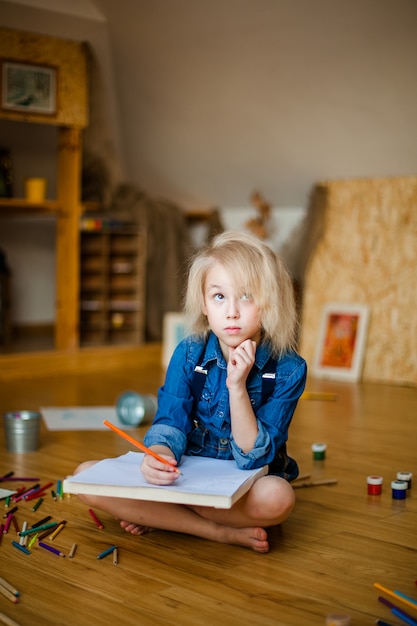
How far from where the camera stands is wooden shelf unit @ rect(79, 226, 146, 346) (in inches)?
194

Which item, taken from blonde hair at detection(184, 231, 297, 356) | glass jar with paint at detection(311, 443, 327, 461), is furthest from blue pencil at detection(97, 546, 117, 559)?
glass jar with paint at detection(311, 443, 327, 461)

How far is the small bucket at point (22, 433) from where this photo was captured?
269 centimetres

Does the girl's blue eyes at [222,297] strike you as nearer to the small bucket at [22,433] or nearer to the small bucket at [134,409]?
the small bucket at [22,433]

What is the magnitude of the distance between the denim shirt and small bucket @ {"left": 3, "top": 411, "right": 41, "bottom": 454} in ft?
2.86

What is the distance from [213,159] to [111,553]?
3.52 m

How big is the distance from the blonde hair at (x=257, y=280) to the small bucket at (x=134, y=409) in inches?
48.8

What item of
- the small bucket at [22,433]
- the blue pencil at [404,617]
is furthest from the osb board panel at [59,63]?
the blue pencil at [404,617]

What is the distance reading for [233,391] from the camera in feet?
5.83

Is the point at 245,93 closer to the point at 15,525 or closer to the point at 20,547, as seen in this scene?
the point at 15,525

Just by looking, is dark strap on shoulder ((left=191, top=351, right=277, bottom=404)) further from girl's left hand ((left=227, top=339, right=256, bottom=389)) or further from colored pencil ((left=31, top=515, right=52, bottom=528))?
colored pencil ((left=31, top=515, right=52, bottom=528))

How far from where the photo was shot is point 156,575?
5.49ft

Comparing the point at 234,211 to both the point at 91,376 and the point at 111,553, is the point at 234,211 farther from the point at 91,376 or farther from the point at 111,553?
the point at 111,553

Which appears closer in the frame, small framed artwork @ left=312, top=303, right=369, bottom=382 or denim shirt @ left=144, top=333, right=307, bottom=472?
denim shirt @ left=144, top=333, right=307, bottom=472

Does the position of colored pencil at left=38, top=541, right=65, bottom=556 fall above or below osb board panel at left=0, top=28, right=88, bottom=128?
below
